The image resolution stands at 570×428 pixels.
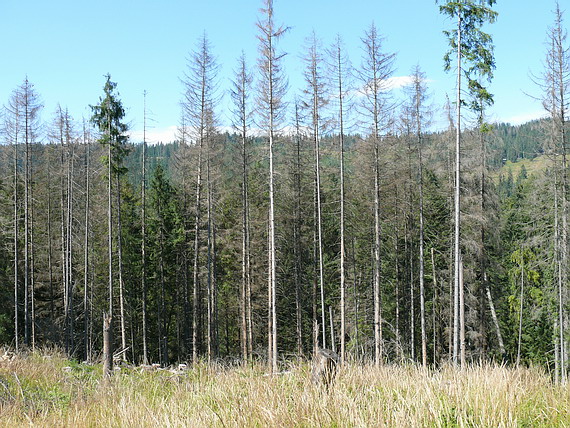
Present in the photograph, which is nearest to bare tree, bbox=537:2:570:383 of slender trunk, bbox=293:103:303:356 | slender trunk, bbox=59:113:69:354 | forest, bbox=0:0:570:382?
forest, bbox=0:0:570:382

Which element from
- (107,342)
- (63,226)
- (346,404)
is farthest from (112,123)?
(346,404)

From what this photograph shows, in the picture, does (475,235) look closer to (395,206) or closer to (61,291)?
(395,206)

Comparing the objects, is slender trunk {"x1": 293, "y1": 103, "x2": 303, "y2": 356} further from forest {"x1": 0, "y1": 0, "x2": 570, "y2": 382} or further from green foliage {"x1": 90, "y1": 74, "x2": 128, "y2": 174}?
green foliage {"x1": 90, "y1": 74, "x2": 128, "y2": 174}

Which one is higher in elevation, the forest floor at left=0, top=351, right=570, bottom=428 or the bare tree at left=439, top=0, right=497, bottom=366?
the bare tree at left=439, top=0, right=497, bottom=366

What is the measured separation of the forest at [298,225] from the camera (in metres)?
18.5

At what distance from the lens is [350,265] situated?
28.0 metres

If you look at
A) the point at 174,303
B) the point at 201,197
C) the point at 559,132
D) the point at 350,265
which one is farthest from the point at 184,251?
the point at 559,132

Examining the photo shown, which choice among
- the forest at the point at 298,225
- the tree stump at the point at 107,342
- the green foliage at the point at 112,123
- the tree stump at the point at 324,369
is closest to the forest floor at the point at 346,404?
the tree stump at the point at 324,369

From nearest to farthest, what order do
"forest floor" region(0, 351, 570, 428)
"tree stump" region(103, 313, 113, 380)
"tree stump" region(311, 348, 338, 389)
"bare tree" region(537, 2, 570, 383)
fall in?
1. "forest floor" region(0, 351, 570, 428)
2. "tree stump" region(311, 348, 338, 389)
3. "tree stump" region(103, 313, 113, 380)
4. "bare tree" region(537, 2, 570, 383)

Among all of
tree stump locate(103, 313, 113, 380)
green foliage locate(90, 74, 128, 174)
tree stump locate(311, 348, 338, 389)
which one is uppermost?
green foliage locate(90, 74, 128, 174)

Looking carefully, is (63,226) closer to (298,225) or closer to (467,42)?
(298,225)

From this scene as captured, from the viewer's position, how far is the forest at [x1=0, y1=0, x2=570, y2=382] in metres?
18.5

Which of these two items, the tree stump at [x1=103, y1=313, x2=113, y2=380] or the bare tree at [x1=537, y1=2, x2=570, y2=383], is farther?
the bare tree at [x1=537, y1=2, x2=570, y2=383]

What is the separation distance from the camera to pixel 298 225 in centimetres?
2455
